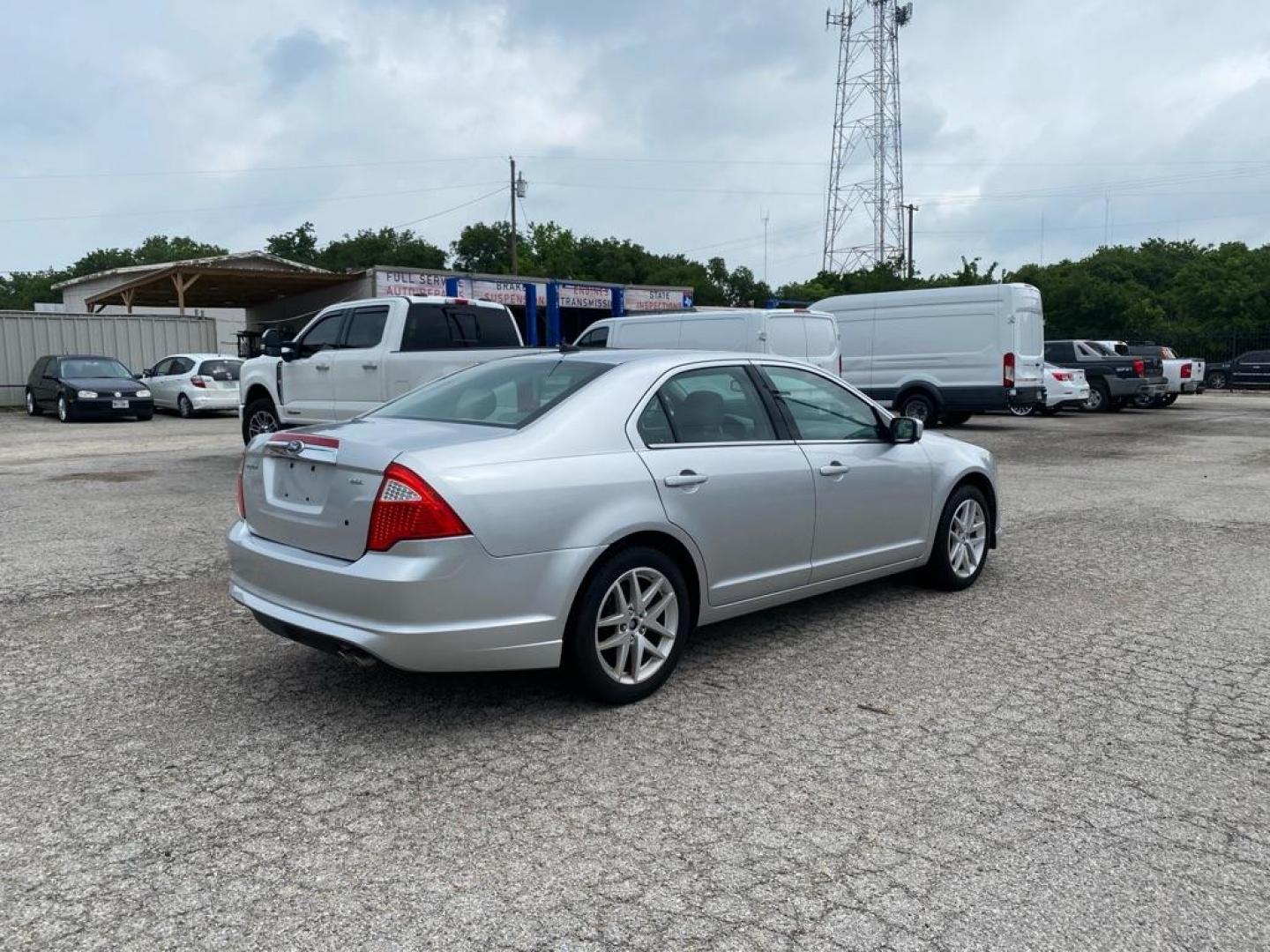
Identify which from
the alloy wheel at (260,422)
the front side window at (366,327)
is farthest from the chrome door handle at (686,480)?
the alloy wheel at (260,422)

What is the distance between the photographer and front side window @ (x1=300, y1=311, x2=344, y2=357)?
39.8ft

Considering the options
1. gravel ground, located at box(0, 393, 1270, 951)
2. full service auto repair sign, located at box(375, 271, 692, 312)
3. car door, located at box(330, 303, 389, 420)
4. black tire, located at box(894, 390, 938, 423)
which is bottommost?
gravel ground, located at box(0, 393, 1270, 951)

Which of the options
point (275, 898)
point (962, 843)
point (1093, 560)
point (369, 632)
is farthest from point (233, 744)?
point (1093, 560)

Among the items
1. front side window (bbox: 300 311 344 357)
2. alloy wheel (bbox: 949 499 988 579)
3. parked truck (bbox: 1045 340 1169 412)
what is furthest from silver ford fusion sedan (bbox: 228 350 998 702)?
parked truck (bbox: 1045 340 1169 412)

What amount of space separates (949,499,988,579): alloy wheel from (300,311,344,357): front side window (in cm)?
817

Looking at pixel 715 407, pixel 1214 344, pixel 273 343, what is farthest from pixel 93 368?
pixel 1214 344

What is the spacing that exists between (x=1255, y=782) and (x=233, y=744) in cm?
367

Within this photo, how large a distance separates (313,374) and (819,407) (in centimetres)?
832

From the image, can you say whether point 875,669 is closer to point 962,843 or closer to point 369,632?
point 962,843

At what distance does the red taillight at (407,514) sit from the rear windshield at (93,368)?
69.1ft

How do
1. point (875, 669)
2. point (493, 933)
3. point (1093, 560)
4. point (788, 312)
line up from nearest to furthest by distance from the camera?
point (493, 933), point (875, 669), point (1093, 560), point (788, 312)

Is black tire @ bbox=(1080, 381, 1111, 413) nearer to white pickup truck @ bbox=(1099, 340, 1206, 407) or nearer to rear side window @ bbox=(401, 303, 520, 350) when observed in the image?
white pickup truck @ bbox=(1099, 340, 1206, 407)

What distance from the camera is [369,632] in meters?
3.77

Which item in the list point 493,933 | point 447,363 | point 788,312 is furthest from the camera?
point 788,312
